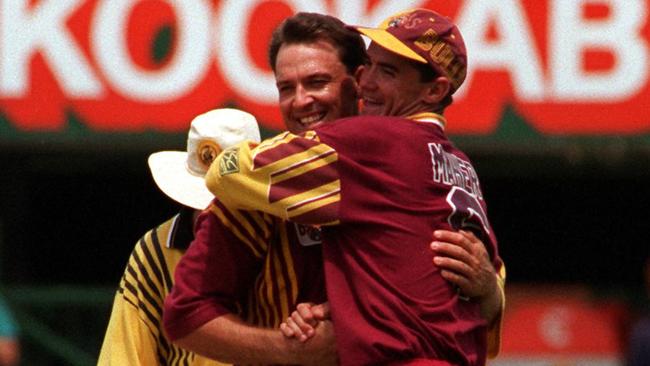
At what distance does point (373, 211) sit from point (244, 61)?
5775mm

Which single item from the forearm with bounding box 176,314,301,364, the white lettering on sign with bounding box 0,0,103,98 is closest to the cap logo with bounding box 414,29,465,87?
the forearm with bounding box 176,314,301,364

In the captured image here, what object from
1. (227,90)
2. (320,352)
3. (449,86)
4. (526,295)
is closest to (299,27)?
(449,86)

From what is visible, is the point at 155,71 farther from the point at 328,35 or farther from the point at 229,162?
the point at 229,162

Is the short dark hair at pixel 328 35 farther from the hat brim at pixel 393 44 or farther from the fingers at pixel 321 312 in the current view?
the fingers at pixel 321 312

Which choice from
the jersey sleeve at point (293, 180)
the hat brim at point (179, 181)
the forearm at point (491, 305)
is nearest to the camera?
the jersey sleeve at point (293, 180)

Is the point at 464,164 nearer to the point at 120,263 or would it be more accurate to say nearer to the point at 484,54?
the point at 484,54

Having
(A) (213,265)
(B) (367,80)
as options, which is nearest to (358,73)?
(B) (367,80)

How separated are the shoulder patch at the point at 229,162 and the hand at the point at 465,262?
56cm

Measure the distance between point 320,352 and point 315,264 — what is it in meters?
0.26

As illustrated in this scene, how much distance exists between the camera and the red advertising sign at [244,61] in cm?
1040

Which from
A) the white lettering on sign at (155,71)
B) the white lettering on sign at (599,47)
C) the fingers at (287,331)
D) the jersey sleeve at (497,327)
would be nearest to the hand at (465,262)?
the jersey sleeve at (497,327)

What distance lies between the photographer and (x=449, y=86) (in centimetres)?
509

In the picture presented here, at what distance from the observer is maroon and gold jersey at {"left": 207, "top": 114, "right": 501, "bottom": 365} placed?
15.5ft

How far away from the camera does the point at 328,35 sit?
5.38 meters
